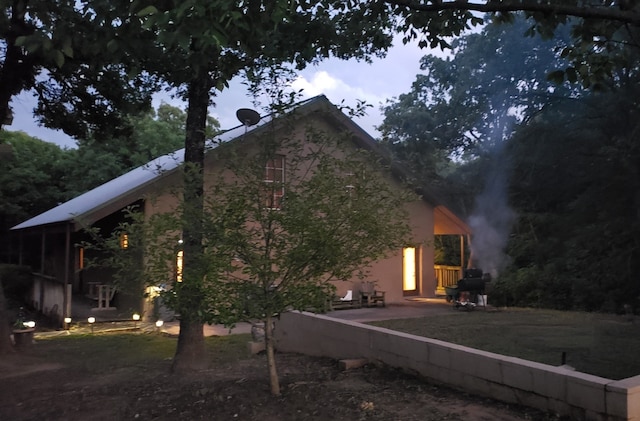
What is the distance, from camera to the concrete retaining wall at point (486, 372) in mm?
4887

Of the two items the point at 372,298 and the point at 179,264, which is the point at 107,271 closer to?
the point at 372,298

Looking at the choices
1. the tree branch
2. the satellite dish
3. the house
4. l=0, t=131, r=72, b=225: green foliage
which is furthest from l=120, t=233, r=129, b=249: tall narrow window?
l=0, t=131, r=72, b=225: green foliage

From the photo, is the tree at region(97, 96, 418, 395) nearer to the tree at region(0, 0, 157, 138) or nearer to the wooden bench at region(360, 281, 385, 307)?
the tree at region(0, 0, 157, 138)

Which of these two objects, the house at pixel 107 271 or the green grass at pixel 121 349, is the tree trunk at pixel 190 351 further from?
the house at pixel 107 271

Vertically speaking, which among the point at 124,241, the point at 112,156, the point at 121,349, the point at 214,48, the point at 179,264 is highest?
the point at 112,156

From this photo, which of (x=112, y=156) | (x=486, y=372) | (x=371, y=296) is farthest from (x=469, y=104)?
(x=486, y=372)

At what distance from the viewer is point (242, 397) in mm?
6352

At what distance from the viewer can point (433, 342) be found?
689 centimetres

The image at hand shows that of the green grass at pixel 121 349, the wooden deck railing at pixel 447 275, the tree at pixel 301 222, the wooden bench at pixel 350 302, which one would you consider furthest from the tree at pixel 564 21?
the wooden deck railing at pixel 447 275

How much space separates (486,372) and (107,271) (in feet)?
52.6

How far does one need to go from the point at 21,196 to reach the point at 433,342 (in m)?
24.3

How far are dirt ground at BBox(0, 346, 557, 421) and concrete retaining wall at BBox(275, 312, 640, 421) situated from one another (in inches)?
6.1

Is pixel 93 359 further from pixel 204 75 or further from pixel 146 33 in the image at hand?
pixel 146 33

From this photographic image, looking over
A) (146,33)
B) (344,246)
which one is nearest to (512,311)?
(344,246)
